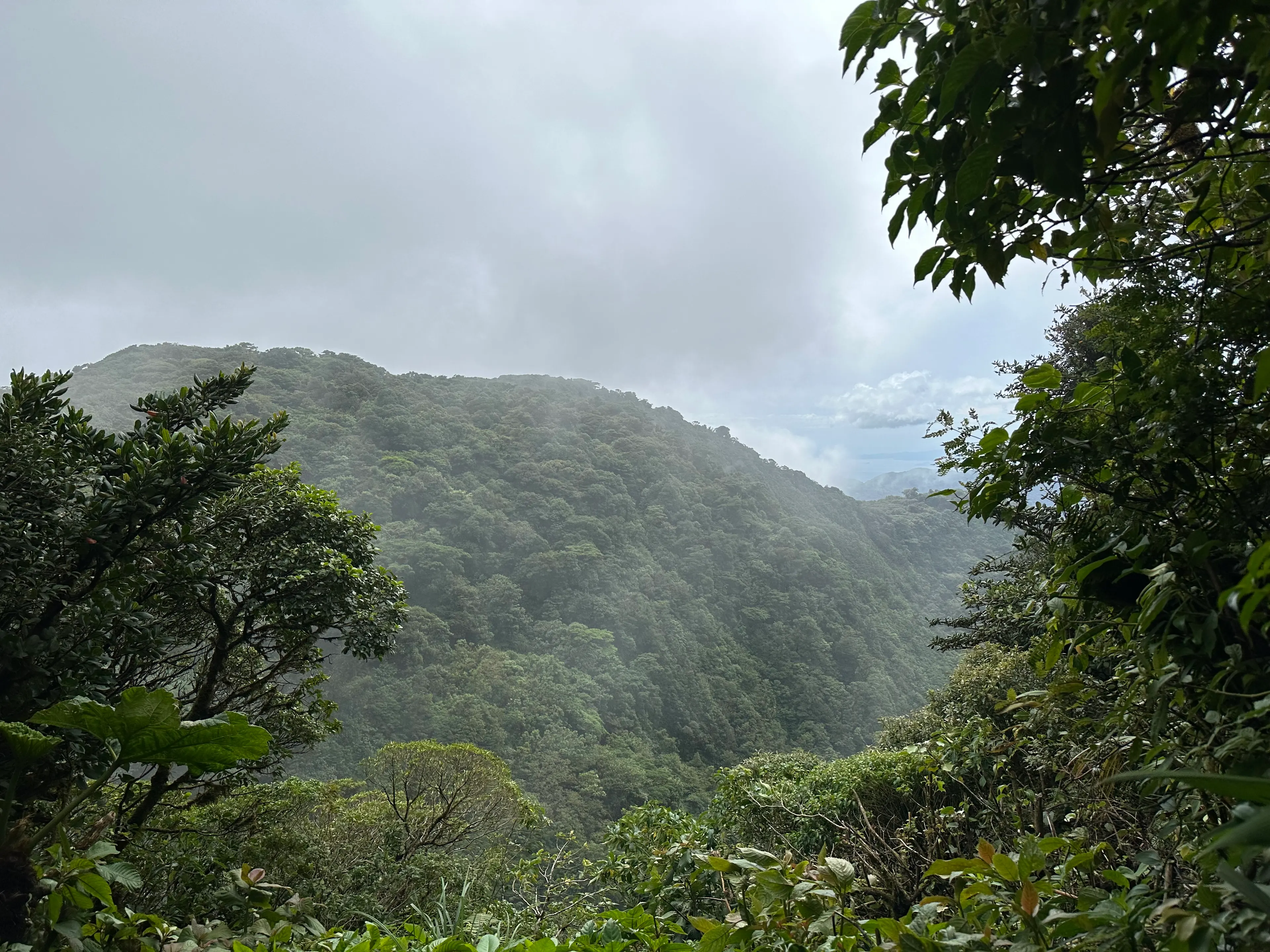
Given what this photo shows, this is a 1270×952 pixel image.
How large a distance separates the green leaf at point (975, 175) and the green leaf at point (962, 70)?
5 centimetres

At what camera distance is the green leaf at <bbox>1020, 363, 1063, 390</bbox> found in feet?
3.23

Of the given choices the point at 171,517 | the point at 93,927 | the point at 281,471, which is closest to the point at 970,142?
the point at 93,927

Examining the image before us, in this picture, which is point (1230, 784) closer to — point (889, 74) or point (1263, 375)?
point (1263, 375)

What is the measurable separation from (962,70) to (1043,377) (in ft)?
1.69

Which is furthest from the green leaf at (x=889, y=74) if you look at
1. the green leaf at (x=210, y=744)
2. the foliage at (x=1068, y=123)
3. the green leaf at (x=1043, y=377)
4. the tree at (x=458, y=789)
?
the tree at (x=458, y=789)

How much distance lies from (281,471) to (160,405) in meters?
2.13

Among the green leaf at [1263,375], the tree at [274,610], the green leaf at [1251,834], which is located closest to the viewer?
the green leaf at [1251,834]

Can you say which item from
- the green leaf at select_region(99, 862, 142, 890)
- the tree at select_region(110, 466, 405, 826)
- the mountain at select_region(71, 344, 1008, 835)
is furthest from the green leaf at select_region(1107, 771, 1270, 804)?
the mountain at select_region(71, 344, 1008, 835)

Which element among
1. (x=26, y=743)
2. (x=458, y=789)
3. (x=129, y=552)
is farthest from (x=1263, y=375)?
(x=458, y=789)

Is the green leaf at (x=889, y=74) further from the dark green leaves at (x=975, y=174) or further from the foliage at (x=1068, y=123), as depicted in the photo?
the dark green leaves at (x=975, y=174)

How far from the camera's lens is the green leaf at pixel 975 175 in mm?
668

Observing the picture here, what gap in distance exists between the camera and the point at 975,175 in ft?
2.22

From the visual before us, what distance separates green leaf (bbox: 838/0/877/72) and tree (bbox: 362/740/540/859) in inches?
317

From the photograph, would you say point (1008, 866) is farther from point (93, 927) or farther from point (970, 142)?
point (93, 927)
